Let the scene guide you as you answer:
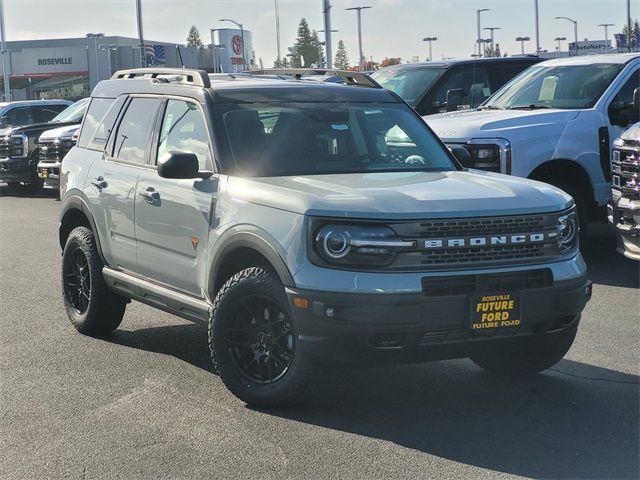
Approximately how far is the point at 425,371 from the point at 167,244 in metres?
1.85

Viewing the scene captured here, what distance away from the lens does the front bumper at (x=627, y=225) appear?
321 inches

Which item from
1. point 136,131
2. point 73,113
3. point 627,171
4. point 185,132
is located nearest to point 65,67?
point 73,113

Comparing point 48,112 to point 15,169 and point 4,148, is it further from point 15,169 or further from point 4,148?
point 15,169

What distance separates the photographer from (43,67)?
274 feet

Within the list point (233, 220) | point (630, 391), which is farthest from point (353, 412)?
point (630, 391)

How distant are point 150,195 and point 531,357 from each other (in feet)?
8.68

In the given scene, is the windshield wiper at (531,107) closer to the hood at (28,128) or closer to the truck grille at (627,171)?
the truck grille at (627,171)

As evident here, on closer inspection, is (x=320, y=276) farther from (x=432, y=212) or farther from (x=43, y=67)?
(x=43, y=67)

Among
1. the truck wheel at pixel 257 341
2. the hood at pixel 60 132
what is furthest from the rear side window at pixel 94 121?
the hood at pixel 60 132

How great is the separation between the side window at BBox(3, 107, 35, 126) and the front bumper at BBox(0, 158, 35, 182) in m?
1.61

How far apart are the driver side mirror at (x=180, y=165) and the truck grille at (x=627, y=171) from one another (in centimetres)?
427

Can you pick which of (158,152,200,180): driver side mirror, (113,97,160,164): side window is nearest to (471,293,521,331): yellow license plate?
(158,152,200,180): driver side mirror

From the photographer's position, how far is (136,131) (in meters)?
6.89

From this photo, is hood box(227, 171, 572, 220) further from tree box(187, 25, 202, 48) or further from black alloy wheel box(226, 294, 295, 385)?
tree box(187, 25, 202, 48)
